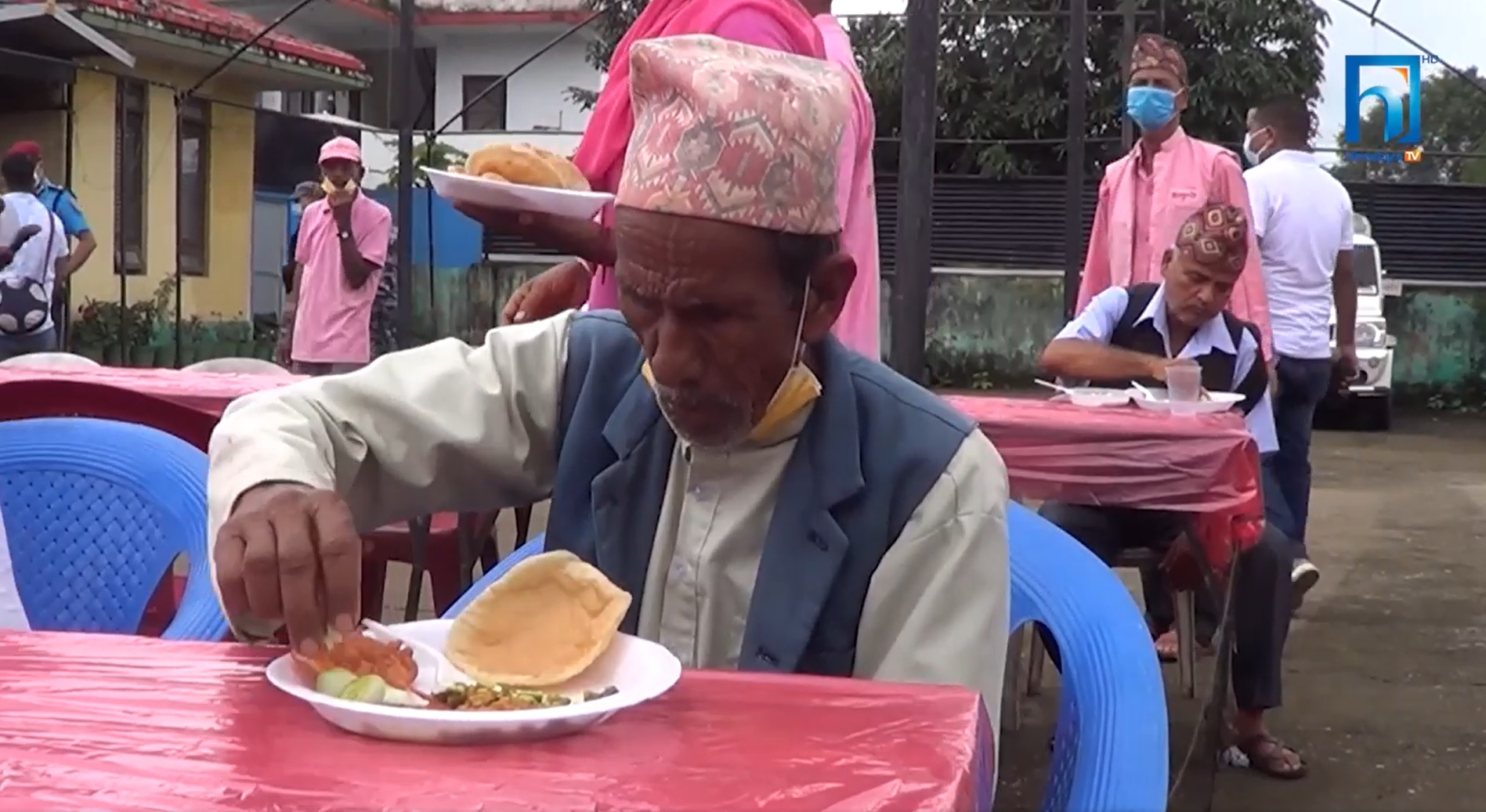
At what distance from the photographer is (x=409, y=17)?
8.86 meters

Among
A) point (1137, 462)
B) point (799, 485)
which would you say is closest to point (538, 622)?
point (799, 485)

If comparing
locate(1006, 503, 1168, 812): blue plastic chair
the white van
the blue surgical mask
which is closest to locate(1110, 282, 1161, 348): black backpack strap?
the blue surgical mask

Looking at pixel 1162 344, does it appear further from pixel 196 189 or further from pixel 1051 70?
pixel 1051 70

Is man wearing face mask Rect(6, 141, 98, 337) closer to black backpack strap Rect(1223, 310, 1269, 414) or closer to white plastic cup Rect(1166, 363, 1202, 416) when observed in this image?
black backpack strap Rect(1223, 310, 1269, 414)

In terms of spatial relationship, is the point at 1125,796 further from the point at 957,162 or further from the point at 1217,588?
the point at 957,162

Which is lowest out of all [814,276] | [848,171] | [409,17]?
[814,276]

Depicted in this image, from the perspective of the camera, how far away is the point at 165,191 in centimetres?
1323

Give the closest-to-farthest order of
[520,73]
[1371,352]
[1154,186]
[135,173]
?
[1154,186] < [135,173] < [1371,352] < [520,73]

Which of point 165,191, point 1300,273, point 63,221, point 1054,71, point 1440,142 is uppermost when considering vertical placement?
point 1054,71

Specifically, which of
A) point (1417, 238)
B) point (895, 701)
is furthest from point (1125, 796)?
point (1417, 238)

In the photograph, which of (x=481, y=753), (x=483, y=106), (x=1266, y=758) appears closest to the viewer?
(x=481, y=753)

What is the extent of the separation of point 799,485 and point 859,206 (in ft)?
4.20

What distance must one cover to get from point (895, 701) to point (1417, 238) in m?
16.2

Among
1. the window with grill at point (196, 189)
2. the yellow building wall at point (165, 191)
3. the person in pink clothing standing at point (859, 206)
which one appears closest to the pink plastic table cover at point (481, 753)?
the person in pink clothing standing at point (859, 206)
